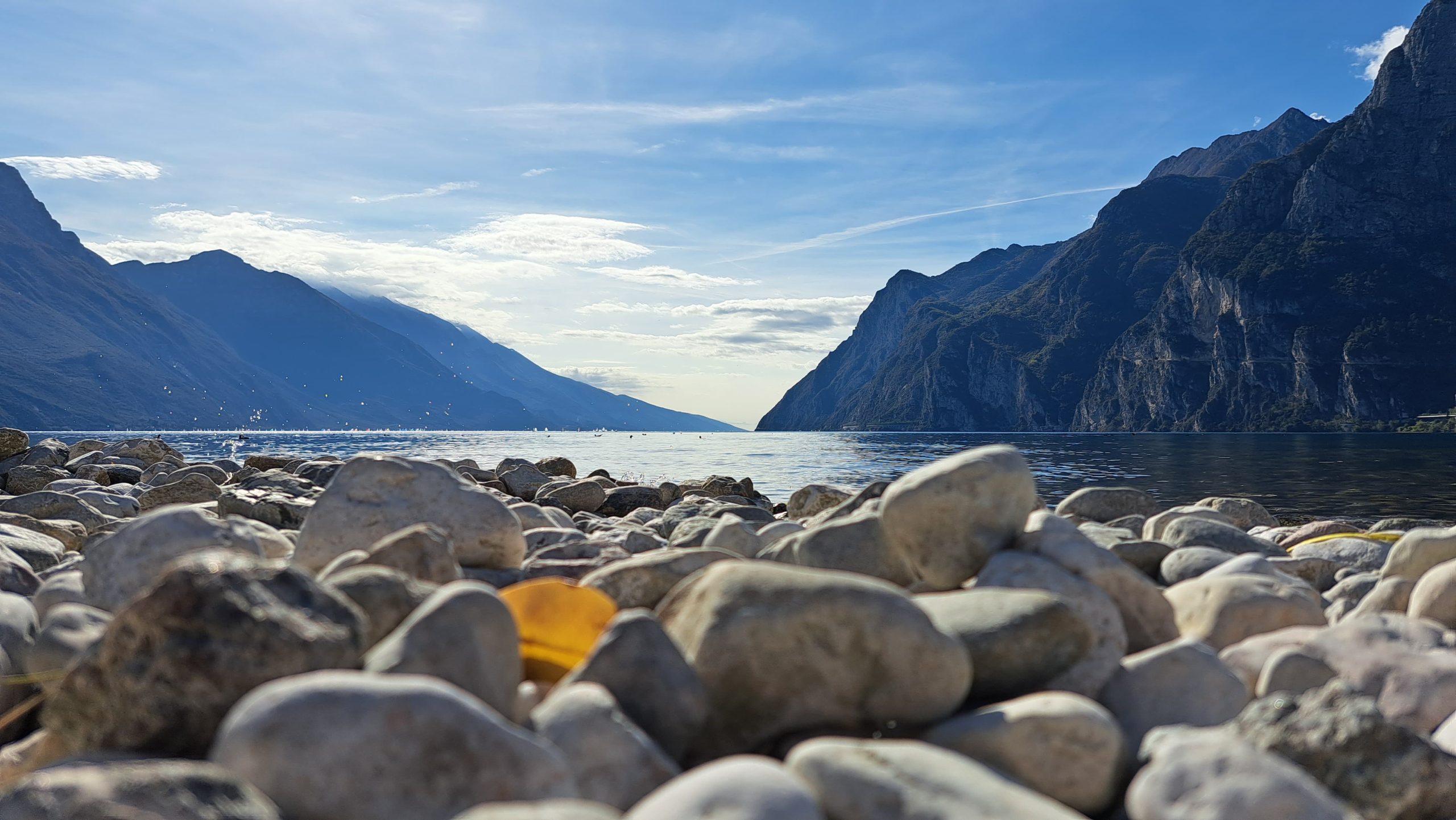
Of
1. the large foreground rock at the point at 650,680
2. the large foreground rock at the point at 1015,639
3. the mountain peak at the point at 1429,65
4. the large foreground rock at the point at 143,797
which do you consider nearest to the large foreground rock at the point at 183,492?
the large foreground rock at the point at 650,680

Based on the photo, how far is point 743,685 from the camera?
3316 millimetres

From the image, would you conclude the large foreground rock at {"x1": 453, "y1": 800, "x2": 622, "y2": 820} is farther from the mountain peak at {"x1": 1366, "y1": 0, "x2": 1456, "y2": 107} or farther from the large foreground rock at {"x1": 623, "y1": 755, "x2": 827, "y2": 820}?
the mountain peak at {"x1": 1366, "y1": 0, "x2": 1456, "y2": 107}

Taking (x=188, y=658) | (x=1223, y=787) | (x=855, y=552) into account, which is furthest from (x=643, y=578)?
(x=1223, y=787)

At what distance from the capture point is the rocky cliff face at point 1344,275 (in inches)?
5640

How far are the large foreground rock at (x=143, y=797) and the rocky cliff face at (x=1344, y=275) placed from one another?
167 meters

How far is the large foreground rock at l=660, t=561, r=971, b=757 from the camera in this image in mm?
3277

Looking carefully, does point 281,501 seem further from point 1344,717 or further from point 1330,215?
point 1330,215

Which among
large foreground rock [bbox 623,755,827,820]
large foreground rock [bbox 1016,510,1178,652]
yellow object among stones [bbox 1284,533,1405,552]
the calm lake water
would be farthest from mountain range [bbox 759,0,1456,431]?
large foreground rock [bbox 623,755,827,820]

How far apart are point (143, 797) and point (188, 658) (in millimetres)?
619

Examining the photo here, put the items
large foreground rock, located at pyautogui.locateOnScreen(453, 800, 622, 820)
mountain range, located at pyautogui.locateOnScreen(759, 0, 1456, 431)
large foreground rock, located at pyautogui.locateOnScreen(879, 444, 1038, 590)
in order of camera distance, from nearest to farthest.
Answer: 1. large foreground rock, located at pyautogui.locateOnScreen(453, 800, 622, 820)
2. large foreground rock, located at pyautogui.locateOnScreen(879, 444, 1038, 590)
3. mountain range, located at pyautogui.locateOnScreen(759, 0, 1456, 431)

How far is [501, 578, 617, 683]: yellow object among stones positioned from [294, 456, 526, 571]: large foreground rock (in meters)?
1.95

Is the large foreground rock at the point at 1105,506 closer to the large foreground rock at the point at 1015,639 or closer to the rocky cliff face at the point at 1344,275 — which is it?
the large foreground rock at the point at 1015,639

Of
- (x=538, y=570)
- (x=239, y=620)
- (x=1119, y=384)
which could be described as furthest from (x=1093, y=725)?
(x=1119, y=384)

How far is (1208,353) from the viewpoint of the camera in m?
176
